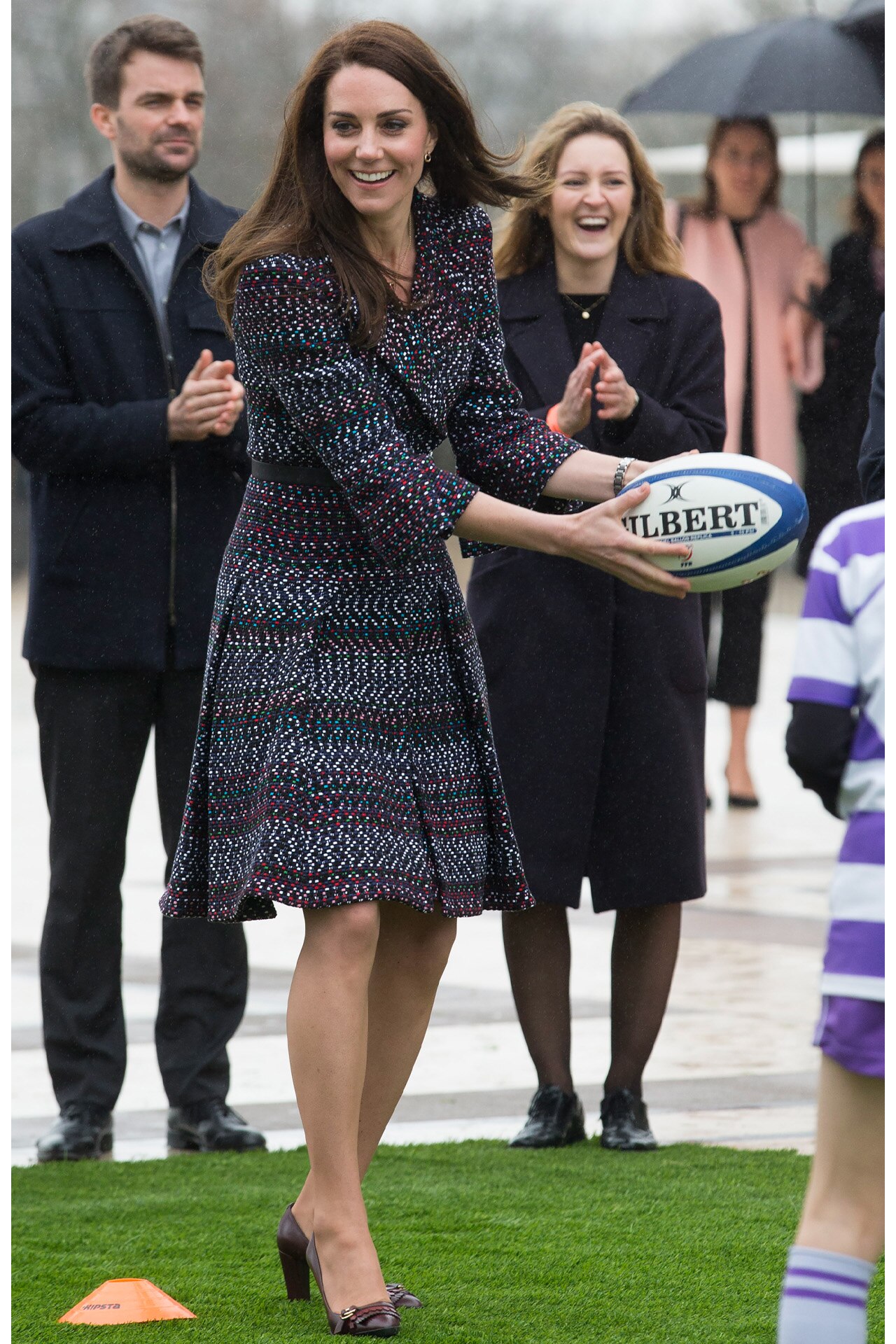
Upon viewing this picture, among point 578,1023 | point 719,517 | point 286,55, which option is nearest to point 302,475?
point 719,517

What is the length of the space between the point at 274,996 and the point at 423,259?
3709 mm

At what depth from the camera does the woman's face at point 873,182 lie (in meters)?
10.8

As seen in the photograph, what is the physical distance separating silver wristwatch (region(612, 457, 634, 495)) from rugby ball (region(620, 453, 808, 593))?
0.10 meters

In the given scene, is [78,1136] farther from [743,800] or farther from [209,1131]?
[743,800]

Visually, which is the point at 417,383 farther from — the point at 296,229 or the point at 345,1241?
the point at 345,1241

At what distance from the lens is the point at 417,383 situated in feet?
12.3

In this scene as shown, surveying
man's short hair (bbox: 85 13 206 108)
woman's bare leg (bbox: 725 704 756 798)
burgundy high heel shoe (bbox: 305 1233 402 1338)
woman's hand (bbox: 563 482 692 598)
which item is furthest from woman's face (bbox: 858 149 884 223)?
burgundy high heel shoe (bbox: 305 1233 402 1338)

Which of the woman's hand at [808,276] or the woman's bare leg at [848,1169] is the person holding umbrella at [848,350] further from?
the woman's bare leg at [848,1169]

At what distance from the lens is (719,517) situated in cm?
376

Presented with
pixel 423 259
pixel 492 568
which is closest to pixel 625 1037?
pixel 492 568

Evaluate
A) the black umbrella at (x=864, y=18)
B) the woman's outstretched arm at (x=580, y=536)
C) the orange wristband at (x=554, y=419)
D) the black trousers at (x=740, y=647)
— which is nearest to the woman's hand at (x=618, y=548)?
the woman's outstretched arm at (x=580, y=536)

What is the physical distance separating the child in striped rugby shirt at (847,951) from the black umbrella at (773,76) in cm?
965

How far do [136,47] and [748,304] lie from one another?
22.0ft

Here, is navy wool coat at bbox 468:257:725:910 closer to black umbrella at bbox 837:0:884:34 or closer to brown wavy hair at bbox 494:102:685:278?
brown wavy hair at bbox 494:102:685:278
